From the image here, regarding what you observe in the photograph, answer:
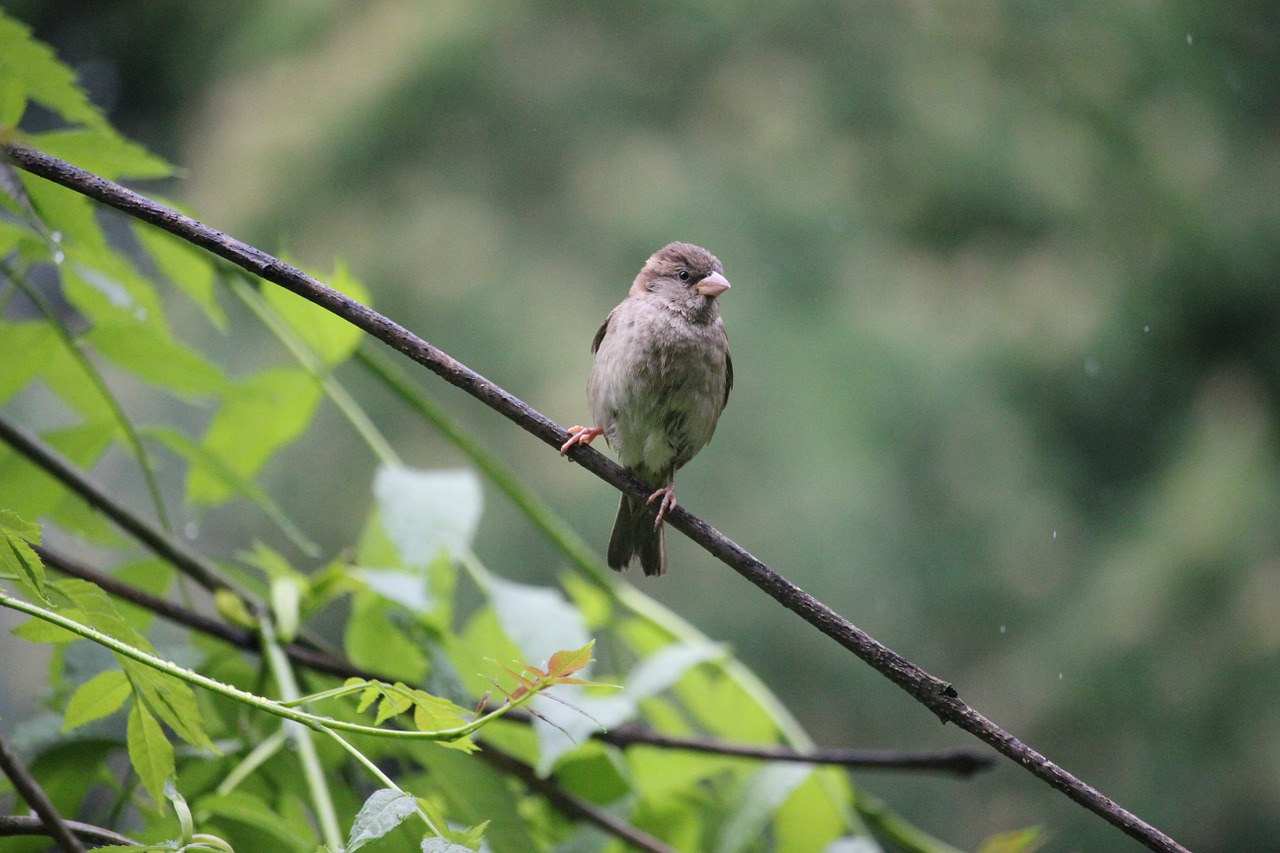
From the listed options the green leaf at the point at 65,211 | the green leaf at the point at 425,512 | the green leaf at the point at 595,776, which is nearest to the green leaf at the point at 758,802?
the green leaf at the point at 595,776

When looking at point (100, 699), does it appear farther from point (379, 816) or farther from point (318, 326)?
point (318, 326)

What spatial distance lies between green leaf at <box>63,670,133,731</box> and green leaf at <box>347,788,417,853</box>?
0.30 meters

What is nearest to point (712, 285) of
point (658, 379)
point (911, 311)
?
point (658, 379)

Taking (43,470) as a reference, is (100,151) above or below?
above

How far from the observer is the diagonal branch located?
880 mm

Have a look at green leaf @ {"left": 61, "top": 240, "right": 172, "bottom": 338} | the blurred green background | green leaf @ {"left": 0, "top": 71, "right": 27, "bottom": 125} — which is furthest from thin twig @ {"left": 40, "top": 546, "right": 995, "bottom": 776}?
the blurred green background

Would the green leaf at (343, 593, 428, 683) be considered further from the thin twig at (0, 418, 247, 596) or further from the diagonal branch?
the diagonal branch

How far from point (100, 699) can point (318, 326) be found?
87 cm

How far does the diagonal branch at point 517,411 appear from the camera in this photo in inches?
34.6

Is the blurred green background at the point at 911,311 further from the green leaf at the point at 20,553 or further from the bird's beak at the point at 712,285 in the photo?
the green leaf at the point at 20,553

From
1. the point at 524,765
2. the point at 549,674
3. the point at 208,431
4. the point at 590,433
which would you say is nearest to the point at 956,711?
the point at 549,674

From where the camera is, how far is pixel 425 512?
1548 mm

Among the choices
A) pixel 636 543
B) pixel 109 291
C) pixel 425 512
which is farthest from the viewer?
pixel 636 543

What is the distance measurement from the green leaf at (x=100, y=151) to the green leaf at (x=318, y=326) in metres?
0.44
